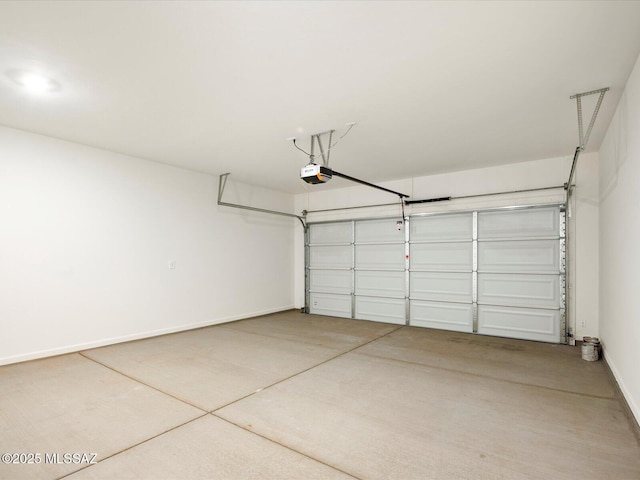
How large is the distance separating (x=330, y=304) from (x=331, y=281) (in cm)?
52

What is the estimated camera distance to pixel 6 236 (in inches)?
151

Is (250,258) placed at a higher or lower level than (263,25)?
lower

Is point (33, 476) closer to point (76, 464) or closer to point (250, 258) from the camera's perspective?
point (76, 464)

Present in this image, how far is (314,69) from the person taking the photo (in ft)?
8.62

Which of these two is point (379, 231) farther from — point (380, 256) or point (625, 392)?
point (625, 392)

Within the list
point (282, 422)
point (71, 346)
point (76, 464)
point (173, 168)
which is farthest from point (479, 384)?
point (173, 168)

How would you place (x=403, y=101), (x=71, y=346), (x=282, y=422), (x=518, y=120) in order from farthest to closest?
1. (x=71, y=346)
2. (x=518, y=120)
3. (x=403, y=101)
4. (x=282, y=422)

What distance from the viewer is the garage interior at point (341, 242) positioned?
2.13m

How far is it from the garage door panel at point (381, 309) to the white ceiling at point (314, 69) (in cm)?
327

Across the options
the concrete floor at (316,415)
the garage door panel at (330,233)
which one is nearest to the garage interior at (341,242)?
the concrete floor at (316,415)

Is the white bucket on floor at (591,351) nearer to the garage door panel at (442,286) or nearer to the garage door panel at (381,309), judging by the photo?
the garage door panel at (442,286)

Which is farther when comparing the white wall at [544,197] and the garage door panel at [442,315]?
the garage door panel at [442,315]

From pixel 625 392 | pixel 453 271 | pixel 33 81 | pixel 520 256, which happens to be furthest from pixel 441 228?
pixel 33 81

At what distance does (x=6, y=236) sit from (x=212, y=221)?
287 centimetres
